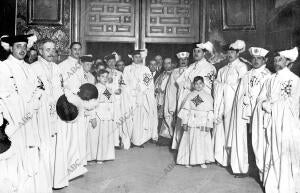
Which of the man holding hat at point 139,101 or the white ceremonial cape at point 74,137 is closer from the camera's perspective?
the white ceremonial cape at point 74,137

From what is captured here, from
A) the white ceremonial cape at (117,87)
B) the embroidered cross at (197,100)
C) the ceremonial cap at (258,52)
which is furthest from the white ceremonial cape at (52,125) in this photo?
the ceremonial cap at (258,52)

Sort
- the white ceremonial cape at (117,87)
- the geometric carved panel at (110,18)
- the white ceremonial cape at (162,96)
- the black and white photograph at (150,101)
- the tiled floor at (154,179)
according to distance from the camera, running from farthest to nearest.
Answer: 1. the geometric carved panel at (110,18)
2. the white ceremonial cape at (162,96)
3. the white ceremonial cape at (117,87)
4. the tiled floor at (154,179)
5. the black and white photograph at (150,101)

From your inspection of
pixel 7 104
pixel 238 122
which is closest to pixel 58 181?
pixel 7 104

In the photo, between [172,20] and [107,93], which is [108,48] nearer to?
[172,20]

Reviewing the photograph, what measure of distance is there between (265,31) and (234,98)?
8.18ft

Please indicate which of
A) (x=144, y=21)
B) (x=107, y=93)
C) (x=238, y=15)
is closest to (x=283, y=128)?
(x=107, y=93)

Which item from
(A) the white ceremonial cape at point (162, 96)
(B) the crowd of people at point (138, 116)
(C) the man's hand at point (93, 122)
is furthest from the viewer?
(A) the white ceremonial cape at point (162, 96)

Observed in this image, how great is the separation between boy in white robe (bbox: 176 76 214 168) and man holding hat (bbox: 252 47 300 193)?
4.13 feet

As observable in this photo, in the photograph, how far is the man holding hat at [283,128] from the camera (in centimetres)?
493

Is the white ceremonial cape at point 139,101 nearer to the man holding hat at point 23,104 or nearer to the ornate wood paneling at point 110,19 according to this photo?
the ornate wood paneling at point 110,19

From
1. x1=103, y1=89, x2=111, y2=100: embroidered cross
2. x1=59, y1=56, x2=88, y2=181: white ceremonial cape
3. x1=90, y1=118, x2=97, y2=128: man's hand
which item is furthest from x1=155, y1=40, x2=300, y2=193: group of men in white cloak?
x1=59, y1=56, x2=88, y2=181: white ceremonial cape

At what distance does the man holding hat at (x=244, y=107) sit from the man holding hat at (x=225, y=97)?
0.75ft

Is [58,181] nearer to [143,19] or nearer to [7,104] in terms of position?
[7,104]

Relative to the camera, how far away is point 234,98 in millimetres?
6094
